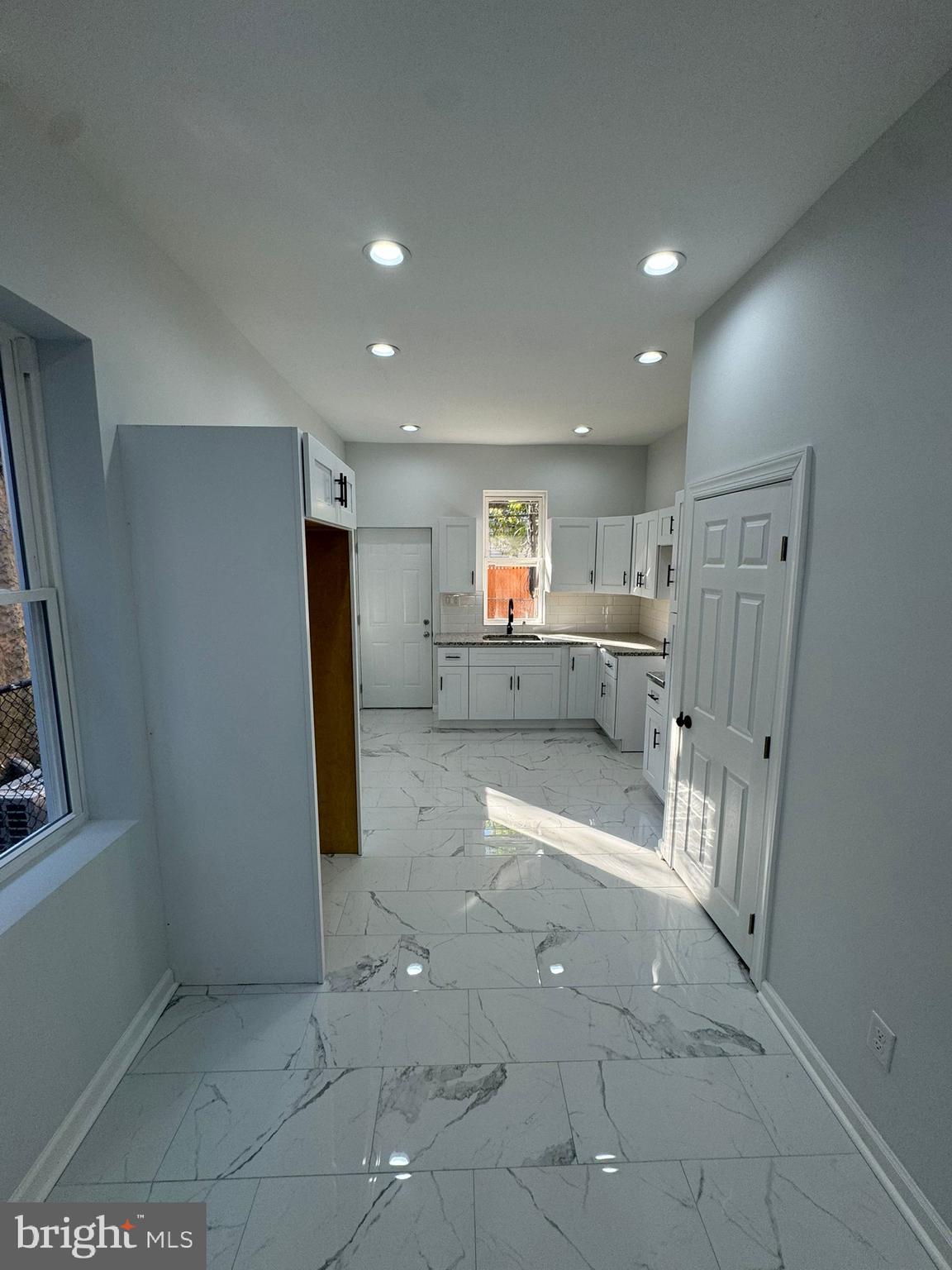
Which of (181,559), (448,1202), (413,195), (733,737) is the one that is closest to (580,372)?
(413,195)

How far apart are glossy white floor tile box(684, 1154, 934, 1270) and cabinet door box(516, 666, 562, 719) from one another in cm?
362

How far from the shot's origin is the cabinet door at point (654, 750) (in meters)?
3.42

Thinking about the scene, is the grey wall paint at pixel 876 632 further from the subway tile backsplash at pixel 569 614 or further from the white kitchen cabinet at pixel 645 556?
the subway tile backsplash at pixel 569 614

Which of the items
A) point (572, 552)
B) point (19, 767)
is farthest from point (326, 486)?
point (572, 552)

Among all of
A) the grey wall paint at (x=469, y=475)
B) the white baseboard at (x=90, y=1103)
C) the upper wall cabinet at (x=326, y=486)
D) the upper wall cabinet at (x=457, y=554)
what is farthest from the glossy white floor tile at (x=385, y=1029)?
the grey wall paint at (x=469, y=475)

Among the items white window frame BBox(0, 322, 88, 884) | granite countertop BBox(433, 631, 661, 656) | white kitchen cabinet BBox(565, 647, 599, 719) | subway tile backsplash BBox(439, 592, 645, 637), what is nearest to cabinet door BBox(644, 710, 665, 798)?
granite countertop BBox(433, 631, 661, 656)

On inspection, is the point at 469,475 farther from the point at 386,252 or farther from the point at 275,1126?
the point at 275,1126

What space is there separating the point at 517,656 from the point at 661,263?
3334 millimetres

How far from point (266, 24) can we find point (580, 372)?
236 centimetres

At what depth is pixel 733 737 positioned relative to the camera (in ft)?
7.19

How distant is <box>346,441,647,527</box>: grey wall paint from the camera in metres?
5.32

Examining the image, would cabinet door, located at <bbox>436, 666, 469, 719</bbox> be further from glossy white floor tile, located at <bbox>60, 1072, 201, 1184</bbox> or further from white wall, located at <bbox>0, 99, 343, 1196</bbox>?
glossy white floor tile, located at <bbox>60, 1072, 201, 1184</bbox>

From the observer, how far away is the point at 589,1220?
1.30 metres

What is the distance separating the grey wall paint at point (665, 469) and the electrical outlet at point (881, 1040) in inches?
148
